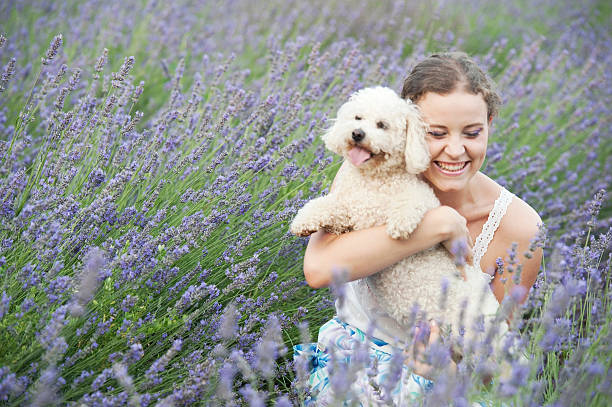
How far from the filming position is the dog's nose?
5.89ft

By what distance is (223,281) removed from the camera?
229 centimetres

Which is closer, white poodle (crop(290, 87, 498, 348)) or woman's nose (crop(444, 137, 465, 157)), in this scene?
white poodle (crop(290, 87, 498, 348))

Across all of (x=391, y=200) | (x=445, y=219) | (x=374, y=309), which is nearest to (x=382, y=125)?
(x=391, y=200)

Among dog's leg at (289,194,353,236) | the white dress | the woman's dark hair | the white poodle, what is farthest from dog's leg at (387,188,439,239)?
the woman's dark hair

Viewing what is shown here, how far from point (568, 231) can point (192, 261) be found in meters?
2.30

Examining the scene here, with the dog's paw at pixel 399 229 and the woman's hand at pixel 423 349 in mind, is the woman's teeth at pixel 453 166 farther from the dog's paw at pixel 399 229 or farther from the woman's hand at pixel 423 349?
the woman's hand at pixel 423 349

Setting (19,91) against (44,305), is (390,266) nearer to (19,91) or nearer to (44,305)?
(44,305)

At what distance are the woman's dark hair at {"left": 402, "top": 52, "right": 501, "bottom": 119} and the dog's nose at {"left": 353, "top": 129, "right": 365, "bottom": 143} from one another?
43cm

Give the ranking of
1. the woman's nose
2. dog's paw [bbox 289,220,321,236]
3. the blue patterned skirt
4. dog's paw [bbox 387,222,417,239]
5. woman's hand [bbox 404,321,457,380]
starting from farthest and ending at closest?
the woman's nose → dog's paw [bbox 289,220,321,236] → dog's paw [bbox 387,222,417,239] → woman's hand [bbox 404,321,457,380] → the blue patterned skirt

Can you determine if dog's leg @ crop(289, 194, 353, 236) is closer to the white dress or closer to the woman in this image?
the woman

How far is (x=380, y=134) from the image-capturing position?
1.81m

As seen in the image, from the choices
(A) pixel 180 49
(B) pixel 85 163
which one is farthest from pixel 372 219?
(A) pixel 180 49

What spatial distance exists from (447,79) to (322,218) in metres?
0.66

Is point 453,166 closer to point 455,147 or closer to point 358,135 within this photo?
point 455,147
